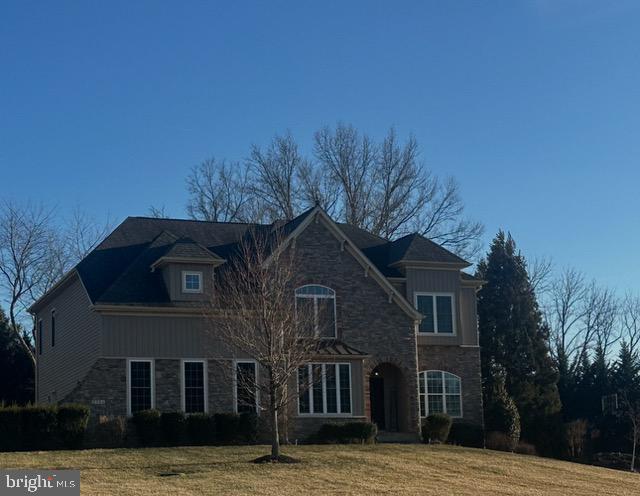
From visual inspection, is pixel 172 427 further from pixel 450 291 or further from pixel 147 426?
pixel 450 291

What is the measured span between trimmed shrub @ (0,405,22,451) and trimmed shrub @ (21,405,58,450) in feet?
0.47

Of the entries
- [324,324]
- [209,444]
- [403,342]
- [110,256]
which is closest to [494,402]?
[403,342]

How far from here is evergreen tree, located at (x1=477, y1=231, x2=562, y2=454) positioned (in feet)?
148

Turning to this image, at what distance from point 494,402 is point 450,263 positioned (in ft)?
19.5

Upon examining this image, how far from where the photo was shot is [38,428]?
3042cm

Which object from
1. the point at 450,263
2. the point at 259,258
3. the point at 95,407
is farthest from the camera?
the point at 450,263

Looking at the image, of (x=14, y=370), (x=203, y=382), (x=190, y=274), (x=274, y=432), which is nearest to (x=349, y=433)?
(x=203, y=382)

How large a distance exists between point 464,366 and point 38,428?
1689 centimetres

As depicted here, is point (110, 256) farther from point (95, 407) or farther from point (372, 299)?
point (372, 299)

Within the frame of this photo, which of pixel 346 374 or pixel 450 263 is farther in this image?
pixel 450 263

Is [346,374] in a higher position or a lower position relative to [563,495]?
higher

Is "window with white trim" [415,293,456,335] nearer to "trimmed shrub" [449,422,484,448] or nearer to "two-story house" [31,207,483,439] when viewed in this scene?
"two-story house" [31,207,483,439]

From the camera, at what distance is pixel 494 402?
40875 millimetres

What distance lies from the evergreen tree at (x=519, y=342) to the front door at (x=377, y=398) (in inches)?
346
